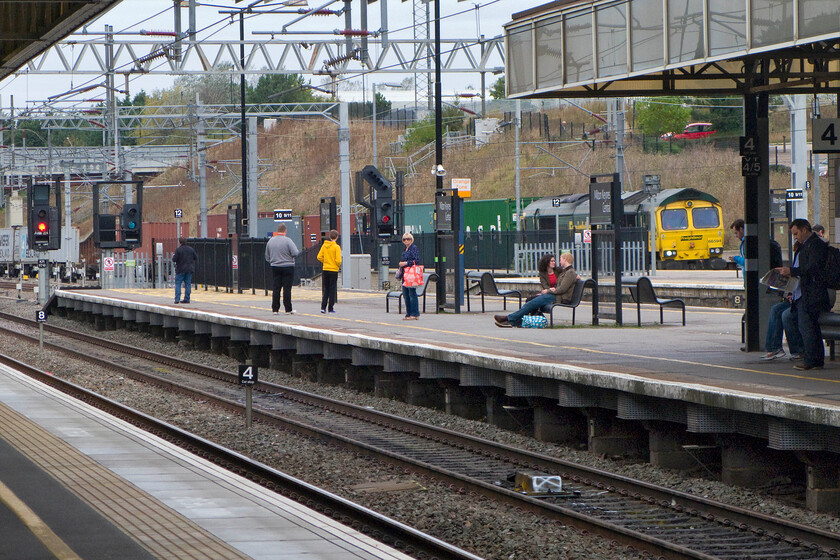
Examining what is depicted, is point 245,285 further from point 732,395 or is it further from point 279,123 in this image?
point 279,123

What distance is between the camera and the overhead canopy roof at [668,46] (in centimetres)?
1215

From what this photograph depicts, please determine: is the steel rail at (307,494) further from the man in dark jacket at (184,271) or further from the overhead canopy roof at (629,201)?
the overhead canopy roof at (629,201)

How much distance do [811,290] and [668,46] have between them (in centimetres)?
350

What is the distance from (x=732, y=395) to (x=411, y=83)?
10728 cm

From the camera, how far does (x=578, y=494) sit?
10.3m

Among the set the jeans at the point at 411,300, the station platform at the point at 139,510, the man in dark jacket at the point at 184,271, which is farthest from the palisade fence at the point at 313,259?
the station platform at the point at 139,510

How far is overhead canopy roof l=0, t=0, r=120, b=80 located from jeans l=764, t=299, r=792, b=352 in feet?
26.7

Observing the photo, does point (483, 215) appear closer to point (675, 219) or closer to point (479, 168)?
point (675, 219)

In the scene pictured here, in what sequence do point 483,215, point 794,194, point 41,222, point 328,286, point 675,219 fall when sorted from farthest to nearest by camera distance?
1. point 483,215
2. point 675,219
3. point 41,222
4. point 794,194
5. point 328,286

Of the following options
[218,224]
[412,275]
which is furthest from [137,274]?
[218,224]

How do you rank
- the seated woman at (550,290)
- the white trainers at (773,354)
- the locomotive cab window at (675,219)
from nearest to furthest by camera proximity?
the white trainers at (773,354) → the seated woman at (550,290) → the locomotive cab window at (675,219)

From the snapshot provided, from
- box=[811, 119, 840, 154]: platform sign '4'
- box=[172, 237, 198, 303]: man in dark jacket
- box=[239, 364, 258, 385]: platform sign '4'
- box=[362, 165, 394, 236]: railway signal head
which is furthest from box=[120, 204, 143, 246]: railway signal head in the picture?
box=[811, 119, 840, 154]: platform sign '4'

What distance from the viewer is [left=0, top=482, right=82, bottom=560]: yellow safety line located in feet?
22.8

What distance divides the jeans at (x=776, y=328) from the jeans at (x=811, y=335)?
111cm
